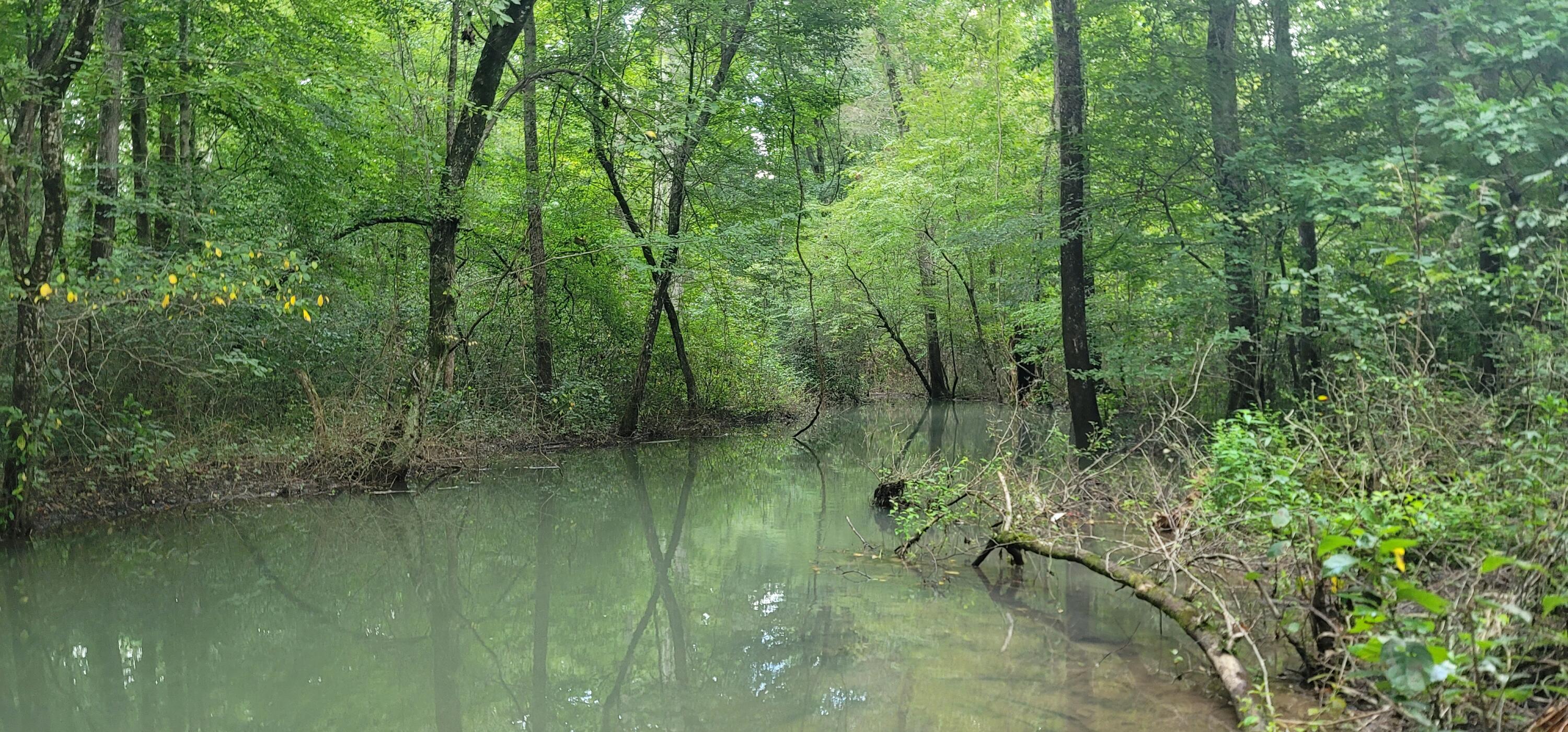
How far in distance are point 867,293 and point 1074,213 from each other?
929cm

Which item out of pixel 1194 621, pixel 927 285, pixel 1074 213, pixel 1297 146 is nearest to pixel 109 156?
pixel 1074 213

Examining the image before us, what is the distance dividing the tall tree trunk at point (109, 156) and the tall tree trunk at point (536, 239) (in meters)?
4.97

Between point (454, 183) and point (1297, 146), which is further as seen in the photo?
point (454, 183)

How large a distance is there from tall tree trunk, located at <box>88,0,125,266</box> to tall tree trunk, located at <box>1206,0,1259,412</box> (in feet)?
37.5

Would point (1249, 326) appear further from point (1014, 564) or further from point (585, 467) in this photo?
point (585, 467)

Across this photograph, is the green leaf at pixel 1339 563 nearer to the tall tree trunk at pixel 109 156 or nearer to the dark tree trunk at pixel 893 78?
the tall tree trunk at pixel 109 156

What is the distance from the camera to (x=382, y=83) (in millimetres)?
10867

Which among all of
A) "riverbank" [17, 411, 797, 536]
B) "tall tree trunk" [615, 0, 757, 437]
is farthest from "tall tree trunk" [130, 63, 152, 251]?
"tall tree trunk" [615, 0, 757, 437]

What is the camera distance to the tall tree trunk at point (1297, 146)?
9.50 meters

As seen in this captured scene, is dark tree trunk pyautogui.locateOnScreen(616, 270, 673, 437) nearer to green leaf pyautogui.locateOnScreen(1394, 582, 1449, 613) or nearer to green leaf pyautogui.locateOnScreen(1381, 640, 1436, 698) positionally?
green leaf pyautogui.locateOnScreen(1394, 582, 1449, 613)

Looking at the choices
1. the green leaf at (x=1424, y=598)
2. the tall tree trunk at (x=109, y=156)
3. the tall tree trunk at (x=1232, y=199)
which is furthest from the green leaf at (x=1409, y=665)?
the tall tree trunk at (x=109, y=156)

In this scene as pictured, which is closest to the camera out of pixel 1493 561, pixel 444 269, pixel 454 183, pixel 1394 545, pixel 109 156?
pixel 1493 561

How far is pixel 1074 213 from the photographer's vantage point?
37.6 feet

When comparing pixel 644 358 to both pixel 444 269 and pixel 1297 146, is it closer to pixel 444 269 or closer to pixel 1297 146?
pixel 444 269
